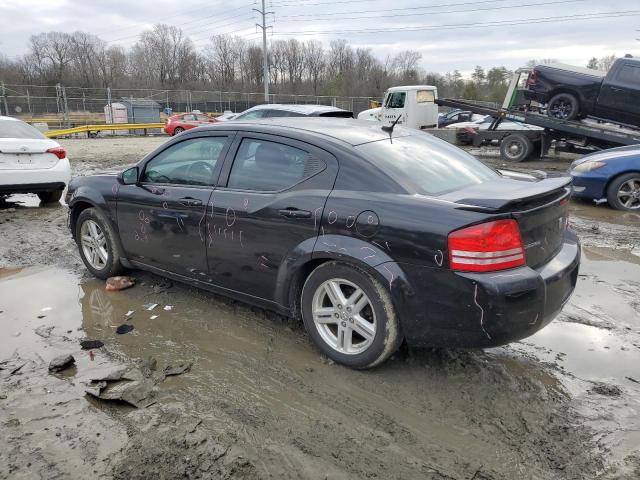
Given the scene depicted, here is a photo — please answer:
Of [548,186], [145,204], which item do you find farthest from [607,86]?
[145,204]

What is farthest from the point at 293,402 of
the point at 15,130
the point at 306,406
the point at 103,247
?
the point at 15,130

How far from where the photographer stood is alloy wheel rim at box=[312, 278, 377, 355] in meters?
3.22

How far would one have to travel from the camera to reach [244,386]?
3.21 meters

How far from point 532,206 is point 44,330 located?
148 inches

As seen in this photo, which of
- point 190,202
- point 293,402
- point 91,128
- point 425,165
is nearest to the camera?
point 293,402

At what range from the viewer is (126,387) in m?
3.14

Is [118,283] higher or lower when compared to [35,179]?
lower

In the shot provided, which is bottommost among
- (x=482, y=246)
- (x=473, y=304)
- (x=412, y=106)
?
(x=473, y=304)

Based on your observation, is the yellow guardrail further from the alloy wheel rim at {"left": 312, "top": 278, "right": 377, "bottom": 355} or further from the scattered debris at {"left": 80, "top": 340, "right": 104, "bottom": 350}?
the alloy wheel rim at {"left": 312, "top": 278, "right": 377, "bottom": 355}

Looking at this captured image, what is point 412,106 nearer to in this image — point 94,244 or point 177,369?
point 94,244

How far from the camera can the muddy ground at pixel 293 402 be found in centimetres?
252

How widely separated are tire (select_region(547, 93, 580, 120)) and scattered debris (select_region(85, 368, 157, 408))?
48.8 ft

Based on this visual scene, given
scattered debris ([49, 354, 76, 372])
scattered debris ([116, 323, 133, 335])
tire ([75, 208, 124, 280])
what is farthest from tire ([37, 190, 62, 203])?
scattered debris ([49, 354, 76, 372])

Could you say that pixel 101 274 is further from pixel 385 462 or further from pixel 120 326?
pixel 385 462
